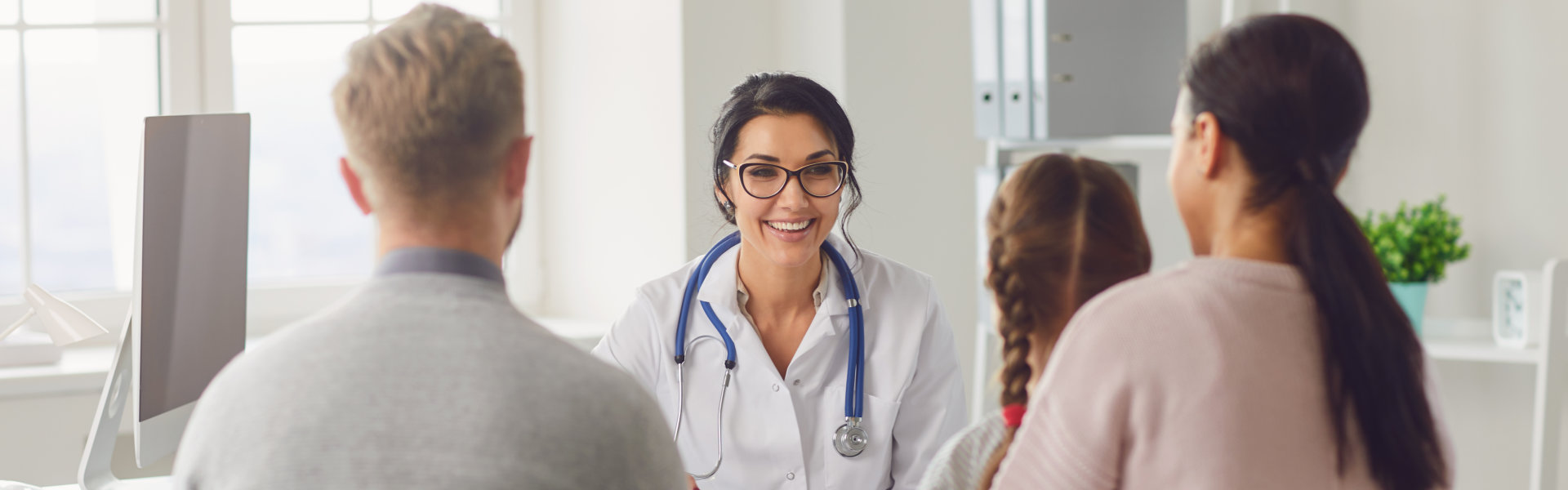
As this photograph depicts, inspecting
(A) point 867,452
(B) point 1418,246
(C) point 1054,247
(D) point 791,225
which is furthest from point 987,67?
(C) point 1054,247

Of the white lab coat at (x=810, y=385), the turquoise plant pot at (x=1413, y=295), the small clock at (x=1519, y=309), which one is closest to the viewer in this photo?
the white lab coat at (x=810, y=385)

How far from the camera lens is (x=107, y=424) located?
5.35 ft

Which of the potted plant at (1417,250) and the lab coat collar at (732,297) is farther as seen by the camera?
the potted plant at (1417,250)

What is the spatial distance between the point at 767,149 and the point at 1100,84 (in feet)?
3.49

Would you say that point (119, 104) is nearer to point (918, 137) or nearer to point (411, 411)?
point (918, 137)

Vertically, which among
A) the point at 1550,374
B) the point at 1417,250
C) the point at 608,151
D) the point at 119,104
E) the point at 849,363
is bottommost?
the point at 1550,374

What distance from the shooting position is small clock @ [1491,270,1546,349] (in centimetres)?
228

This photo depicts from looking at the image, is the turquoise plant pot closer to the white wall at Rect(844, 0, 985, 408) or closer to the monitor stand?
the white wall at Rect(844, 0, 985, 408)

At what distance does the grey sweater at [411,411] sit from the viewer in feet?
2.26

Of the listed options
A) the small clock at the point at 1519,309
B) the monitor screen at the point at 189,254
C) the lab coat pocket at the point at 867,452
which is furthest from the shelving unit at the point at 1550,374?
the monitor screen at the point at 189,254

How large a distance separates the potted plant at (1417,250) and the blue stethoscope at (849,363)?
4.08 feet

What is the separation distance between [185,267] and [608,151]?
1.61 m

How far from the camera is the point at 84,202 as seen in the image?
2918 mm

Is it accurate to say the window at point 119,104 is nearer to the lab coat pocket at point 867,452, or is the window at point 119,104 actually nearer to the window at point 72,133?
the window at point 72,133
